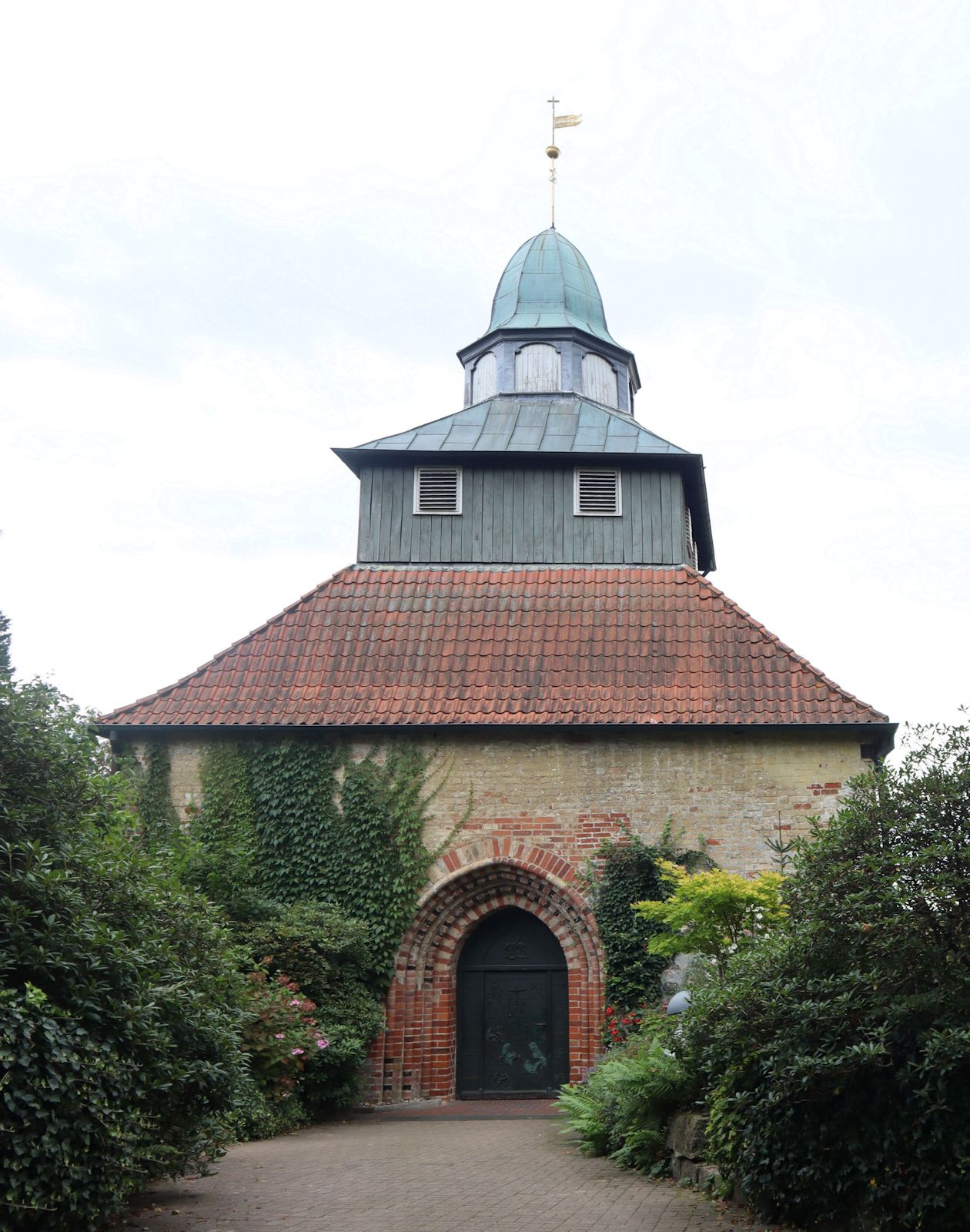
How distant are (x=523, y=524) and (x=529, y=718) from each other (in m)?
4.40

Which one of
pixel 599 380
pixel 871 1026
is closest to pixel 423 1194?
pixel 871 1026

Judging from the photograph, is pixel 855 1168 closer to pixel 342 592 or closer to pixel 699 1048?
pixel 699 1048

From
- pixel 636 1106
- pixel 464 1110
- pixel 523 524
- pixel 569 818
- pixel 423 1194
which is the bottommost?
pixel 464 1110

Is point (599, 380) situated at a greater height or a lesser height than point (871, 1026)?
greater

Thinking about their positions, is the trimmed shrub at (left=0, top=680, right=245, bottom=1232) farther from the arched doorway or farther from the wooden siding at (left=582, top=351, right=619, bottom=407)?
the wooden siding at (left=582, top=351, right=619, bottom=407)

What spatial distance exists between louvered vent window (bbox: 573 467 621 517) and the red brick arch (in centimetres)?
621

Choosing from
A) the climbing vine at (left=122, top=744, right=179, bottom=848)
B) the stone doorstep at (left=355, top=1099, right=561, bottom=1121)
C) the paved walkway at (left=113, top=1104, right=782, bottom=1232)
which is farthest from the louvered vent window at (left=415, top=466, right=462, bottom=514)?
the paved walkway at (left=113, top=1104, right=782, bottom=1232)

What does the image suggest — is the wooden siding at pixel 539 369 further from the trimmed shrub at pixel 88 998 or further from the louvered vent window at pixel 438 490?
the trimmed shrub at pixel 88 998

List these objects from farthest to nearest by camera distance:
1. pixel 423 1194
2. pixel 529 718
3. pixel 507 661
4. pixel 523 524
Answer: pixel 523 524
pixel 507 661
pixel 529 718
pixel 423 1194

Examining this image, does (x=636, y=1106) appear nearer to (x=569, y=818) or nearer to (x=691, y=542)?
(x=569, y=818)

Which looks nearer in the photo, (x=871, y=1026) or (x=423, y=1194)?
(x=871, y=1026)

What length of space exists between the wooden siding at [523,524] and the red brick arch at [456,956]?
17.6ft

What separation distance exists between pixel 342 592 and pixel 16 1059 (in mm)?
12923

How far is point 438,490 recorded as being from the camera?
19953 millimetres
